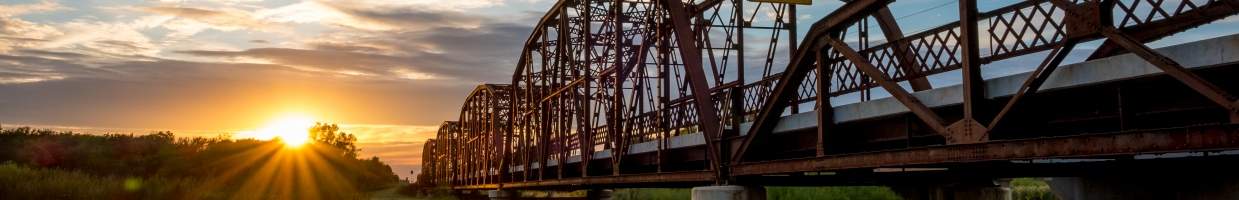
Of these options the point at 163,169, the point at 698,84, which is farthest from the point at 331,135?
the point at 698,84

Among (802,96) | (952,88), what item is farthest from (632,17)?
(952,88)

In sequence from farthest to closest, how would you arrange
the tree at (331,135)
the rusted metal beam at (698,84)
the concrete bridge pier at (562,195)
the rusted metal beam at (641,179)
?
the tree at (331,135) → the concrete bridge pier at (562,195) → the rusted metal beam at (641,179) → the rusted metal beam at (698,84)

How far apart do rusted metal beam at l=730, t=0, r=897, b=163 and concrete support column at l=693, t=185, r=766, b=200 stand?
0.55 m

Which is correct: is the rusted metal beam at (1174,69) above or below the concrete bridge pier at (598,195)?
above

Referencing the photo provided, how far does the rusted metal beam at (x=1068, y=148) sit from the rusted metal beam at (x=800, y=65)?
141 centimetres

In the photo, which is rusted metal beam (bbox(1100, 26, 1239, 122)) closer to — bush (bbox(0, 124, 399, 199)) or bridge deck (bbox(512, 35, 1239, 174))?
bridge deck (bbox(512, 35, 1239, 174))

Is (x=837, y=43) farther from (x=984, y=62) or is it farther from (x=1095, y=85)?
(x=1095, y=85)

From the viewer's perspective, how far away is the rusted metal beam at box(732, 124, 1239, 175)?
1120 cm

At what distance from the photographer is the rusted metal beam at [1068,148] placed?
1120 centimetres

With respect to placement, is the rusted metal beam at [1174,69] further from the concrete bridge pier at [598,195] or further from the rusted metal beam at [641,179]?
the concrete bridge pier at [598,195]

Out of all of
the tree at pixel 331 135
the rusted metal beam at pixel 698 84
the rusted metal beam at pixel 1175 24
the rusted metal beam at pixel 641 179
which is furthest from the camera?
the tree at pixel 331 135

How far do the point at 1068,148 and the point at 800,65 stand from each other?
5.57 meters

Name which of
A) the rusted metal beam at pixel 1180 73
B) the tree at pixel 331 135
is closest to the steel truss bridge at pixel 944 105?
the rusted metal beam at pixel 1180 73

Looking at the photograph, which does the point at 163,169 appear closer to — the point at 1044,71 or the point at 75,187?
the point at 75,187
